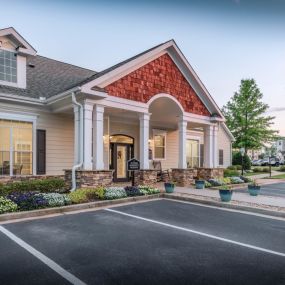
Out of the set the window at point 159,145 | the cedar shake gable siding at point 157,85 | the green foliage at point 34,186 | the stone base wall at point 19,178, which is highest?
the cedar shake gable siding at point 157,85

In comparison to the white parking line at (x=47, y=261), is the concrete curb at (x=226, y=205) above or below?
below

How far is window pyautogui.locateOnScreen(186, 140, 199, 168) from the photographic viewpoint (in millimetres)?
21016

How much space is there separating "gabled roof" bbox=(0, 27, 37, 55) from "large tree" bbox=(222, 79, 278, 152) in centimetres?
2641

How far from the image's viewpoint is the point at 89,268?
4.30 m

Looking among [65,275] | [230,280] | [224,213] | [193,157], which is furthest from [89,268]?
[193,157]

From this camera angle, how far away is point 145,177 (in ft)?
42.6

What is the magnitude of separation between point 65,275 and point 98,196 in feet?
19.3

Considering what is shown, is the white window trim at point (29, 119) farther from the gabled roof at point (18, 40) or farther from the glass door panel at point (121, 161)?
the glass door panel at point (121, 161)

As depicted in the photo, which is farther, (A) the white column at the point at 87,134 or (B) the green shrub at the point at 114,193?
(A) the white column at the point at 87,134

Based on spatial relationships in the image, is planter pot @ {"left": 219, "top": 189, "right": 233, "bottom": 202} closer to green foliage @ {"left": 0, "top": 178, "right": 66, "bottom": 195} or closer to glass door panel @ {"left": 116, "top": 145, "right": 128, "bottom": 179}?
green foliage @ {"left": 0, "top": 178, "right": 66, "bottom": 195}

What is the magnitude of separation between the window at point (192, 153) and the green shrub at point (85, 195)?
1204 cm

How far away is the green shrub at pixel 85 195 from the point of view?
9227mm

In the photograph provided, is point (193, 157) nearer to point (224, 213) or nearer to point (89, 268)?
point (224, 213)

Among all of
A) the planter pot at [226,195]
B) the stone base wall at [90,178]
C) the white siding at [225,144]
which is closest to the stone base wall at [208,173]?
the planter pot at [226,195]
